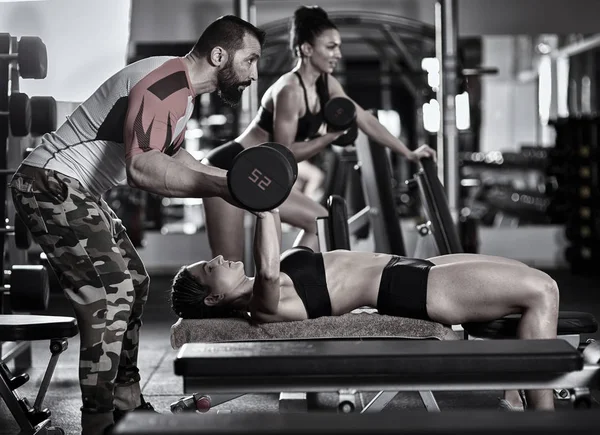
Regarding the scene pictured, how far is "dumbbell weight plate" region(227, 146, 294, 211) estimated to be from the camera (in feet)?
6.38

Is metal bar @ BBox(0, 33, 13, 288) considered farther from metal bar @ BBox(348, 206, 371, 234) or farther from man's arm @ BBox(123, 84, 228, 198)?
metal bar @ BBox(348, 206, 371, 234)

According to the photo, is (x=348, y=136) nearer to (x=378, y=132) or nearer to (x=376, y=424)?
(x=378, y=132)

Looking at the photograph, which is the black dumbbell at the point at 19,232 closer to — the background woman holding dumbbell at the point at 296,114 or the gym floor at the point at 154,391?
the gym floor at the point at 154,391

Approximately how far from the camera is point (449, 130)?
4953 mm

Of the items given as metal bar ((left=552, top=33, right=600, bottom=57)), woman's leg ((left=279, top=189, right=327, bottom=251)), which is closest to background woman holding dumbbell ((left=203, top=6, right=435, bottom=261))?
woman's leg ((left=279, top=189, right=327, bottom=251))

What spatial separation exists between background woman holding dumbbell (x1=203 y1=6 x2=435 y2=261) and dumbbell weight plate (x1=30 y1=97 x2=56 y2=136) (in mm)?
688

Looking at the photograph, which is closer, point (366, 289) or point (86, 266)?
point (86, 266)

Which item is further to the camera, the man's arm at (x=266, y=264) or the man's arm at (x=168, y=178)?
the man's arm at (x=266, y=264)

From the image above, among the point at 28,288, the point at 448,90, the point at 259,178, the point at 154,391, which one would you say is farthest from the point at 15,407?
the point at 448,90

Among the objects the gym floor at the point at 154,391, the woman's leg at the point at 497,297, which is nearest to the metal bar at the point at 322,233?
the gym floor at the point at 154,391

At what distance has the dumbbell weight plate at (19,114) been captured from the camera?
3432 millimetres

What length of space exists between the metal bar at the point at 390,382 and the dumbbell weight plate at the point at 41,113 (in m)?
1.99

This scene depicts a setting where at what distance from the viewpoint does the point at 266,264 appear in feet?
7.63

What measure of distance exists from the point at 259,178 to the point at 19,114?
Answer: 1.85 meters
